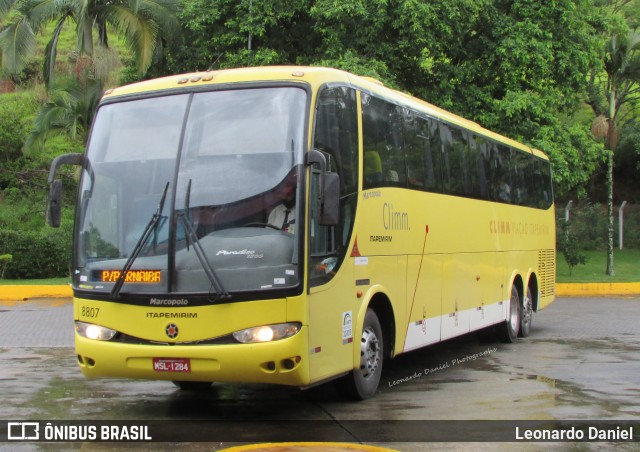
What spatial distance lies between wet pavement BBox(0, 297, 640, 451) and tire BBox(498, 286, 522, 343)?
52cm

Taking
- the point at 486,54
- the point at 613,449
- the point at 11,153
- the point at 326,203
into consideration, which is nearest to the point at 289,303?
the point at 326,203

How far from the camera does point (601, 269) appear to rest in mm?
30734

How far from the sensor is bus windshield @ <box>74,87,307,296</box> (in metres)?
7.31

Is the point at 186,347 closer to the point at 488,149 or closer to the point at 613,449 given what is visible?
the point at 613,449

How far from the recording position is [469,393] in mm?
9312

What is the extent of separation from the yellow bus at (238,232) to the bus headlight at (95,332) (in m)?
0.02

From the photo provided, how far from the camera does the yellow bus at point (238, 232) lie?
7.27 metres

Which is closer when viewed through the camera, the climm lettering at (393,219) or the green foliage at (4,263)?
the climm lettering at (393,219)

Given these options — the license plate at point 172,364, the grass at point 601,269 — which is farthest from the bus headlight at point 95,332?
the grass at point 601,269

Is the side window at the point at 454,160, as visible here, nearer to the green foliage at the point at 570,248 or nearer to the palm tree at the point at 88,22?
the palm tree at the point at 88,22

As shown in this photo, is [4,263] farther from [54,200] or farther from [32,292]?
[54,200]

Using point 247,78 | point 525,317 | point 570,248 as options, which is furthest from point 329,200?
point 570,248

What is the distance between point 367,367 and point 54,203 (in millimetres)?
3518

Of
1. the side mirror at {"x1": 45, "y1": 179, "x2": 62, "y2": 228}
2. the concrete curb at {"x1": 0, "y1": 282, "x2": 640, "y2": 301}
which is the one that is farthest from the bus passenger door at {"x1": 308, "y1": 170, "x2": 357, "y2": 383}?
the concrete curb at {"x1": 0, "y1": 282, "x2": 640, "y2": 301}
